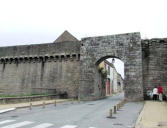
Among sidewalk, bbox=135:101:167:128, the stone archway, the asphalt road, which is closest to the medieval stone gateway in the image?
the stone archway

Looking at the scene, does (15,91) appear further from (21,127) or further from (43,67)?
(21,127)

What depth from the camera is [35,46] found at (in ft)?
66.0

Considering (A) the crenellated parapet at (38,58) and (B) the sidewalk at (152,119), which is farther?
(A) the crenellated parapet at (38,58)

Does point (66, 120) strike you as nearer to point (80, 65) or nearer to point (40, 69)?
point (80, 65)

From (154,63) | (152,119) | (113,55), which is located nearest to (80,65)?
(113,55)

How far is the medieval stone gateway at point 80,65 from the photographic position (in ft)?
49.6

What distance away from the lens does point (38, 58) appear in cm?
1980

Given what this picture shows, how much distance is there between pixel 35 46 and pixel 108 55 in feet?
28.3

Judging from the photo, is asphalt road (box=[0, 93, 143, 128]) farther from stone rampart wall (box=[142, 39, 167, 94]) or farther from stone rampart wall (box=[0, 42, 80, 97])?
stone rampart wall (box=[0, 42, 80, 97])

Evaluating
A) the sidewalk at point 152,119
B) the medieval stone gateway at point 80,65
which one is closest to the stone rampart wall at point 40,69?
the medieval stone gateway at point 80,65

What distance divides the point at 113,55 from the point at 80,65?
3343 millimetres

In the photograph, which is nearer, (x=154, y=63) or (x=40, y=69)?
(x=154, y=63)

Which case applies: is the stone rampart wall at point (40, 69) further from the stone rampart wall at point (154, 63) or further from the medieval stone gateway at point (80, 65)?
the stone rampart wall at point (154, 63)

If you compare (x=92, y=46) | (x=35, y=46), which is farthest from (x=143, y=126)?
(x=35, y=46)
